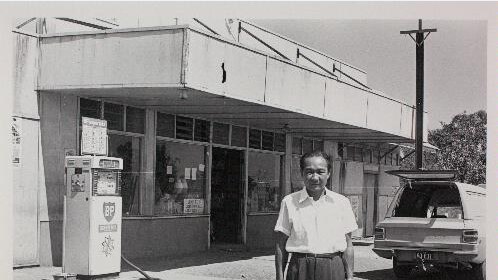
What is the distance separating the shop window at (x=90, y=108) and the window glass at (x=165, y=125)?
1586 millimetres

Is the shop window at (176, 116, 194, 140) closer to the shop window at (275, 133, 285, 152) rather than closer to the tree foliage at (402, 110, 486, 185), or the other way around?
the shop window at (275, 133, 285, 152)

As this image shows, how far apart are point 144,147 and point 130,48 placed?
2825 millimetres

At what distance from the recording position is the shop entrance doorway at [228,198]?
16.3 metres

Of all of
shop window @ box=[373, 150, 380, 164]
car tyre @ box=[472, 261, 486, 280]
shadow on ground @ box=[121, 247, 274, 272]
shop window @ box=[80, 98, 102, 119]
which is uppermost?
shop window @ box=[80, 98, 102, 119]

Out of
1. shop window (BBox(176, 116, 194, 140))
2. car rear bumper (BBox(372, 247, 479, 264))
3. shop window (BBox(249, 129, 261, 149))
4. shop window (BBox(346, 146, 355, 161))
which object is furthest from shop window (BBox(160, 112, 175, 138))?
shop window (BBox(346, 146, 355, 161))

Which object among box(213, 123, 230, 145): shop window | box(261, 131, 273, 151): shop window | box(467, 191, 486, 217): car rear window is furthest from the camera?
box(261, 131, 273, 151): shop window

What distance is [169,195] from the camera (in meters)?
14.4

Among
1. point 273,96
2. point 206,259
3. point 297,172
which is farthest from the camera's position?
point 297,172

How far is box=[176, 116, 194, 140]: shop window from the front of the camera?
47.5 feet

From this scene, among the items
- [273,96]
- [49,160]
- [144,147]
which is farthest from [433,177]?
[49,160]

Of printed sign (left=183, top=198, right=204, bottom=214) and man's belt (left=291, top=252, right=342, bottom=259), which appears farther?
printed sign (left=183, top=198, right=204, bottom=214)

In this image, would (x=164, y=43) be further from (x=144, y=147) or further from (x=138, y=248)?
(x=138, y=248)

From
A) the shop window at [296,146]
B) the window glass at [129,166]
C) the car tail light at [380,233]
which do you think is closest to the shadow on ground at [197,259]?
the window glass at [129,166]

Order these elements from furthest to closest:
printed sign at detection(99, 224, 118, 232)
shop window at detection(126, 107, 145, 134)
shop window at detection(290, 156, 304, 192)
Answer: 1. shop window at detection(290, 156, 304, 192)
2. shop window at detection(126, 107, 145, 134)
3. printed sign at detection(99, 224, 118, 232)
